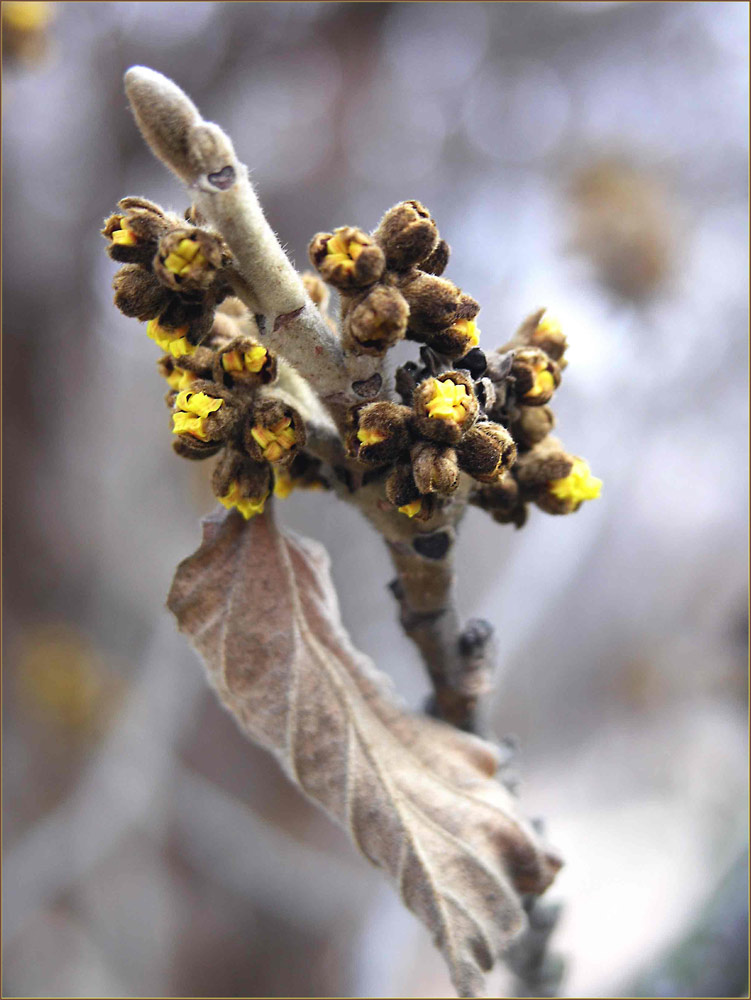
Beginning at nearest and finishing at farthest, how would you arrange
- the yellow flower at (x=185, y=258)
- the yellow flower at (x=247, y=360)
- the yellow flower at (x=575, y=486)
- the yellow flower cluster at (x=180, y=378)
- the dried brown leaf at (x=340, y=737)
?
the yellow flower at (x=185, y=258)
the yellow flower at (x=247, y=360)
the yellow flower cluster at (x=180, y=378)
the yellow flower at (x=575, y=486)
the dried brown leaf at (x=340, y=737)

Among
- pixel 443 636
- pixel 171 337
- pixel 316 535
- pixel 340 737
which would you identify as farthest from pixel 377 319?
pixel 316 535

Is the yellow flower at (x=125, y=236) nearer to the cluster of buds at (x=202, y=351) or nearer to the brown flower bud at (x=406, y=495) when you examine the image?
the cluster of buds at (x=202, y=351)

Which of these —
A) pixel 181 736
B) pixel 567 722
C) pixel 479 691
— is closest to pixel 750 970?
pixel 479 691

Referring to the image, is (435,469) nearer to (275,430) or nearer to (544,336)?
(275,430)

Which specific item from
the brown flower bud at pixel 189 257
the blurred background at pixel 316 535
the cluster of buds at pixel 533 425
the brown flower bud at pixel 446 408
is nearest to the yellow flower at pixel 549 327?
the cluster of buds at pixel 533 425

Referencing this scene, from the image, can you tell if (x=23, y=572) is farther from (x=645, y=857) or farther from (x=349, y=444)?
(x=349, y=444)

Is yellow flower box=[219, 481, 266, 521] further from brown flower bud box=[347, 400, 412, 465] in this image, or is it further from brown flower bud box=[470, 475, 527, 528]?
brown flower bud box=[470, 475, 527, 528]

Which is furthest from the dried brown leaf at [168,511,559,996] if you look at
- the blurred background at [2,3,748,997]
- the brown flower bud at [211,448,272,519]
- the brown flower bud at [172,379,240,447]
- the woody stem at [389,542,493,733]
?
the blurred background at [2,3,748,997]
